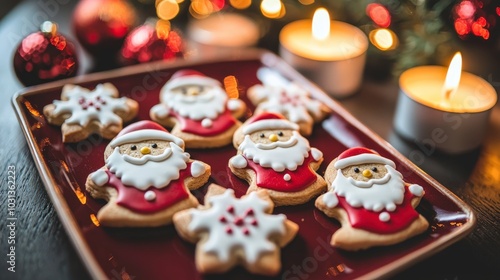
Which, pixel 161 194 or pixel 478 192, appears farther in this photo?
pixel 478 192

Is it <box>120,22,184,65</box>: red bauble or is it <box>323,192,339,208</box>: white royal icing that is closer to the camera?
<box>323,192,339,208</box>: white royal icing

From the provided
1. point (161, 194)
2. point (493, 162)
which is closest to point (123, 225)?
point (161, 194)

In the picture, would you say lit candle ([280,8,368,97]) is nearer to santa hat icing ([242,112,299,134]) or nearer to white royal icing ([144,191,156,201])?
santa hat icing ([242,112,299,134])

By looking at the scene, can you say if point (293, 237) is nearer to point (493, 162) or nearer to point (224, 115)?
point (224, 115)

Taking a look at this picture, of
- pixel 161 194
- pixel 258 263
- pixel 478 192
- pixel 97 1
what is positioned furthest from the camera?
pixel 97 1

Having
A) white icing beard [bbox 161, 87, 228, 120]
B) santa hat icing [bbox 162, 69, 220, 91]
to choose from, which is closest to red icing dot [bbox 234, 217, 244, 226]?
white icing beard [bbox 161, 87, 228, 120]

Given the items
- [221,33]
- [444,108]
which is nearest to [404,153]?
[444,108]
